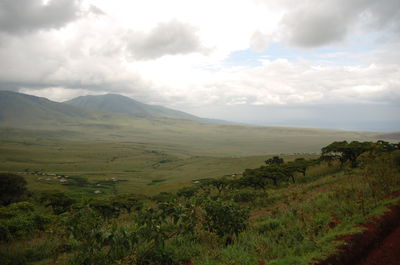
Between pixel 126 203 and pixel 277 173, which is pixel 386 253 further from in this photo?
pixel 126 203

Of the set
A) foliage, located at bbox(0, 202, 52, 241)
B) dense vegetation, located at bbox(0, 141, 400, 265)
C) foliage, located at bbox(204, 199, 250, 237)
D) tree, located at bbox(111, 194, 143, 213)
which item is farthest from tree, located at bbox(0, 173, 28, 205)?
foliage, located at bbox(204, 199, 250, 237)

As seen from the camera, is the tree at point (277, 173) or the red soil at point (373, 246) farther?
the tree at point (277, 173)

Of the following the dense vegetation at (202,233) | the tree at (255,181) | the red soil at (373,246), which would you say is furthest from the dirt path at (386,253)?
the tree at (255,181)

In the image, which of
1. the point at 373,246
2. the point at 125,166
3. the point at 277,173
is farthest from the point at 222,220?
the point at 125,166

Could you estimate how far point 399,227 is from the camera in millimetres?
6875

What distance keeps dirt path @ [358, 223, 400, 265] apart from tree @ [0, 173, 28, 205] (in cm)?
4856

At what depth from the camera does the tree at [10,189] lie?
3903 cm

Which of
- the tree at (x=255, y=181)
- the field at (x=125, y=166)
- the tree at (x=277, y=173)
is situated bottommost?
the field at (x=125, y=166)

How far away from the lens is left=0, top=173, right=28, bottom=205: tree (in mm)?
39031

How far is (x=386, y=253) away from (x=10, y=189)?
50.7m

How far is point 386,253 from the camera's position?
5.57 m

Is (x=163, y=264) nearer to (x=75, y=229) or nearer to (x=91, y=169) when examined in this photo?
(x=75, y=229)

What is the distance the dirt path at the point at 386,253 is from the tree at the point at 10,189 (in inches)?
1912

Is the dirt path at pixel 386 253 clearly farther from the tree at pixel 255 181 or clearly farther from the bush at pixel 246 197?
the tree at pixel 255 181
